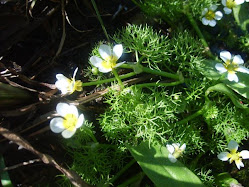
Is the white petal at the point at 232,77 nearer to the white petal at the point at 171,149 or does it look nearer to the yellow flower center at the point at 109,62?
the white petal at the point at 171,149

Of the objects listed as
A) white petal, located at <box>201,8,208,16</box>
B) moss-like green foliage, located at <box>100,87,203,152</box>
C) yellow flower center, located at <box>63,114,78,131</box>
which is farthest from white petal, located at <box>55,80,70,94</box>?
white petal, located at <box>201,8,208,16</box>

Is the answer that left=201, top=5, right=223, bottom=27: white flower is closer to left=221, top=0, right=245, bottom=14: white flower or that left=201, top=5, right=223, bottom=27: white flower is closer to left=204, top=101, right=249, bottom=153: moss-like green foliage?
left=221, top=0, right=245, bottom=14: white flower

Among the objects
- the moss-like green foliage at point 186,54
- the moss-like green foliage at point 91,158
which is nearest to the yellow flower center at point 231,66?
the moss-like green foliage at point 186,54

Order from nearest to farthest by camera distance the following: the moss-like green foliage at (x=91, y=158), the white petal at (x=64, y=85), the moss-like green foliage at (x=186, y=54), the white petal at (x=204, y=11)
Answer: the white petal at (x=64, y=85), the moss-like green foliage at (x=91, y=158), the moss-like green foliage at (x=186, y=54), the white petal at (x=204, y=11)

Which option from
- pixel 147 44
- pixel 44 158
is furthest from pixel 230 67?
pixel 44 158

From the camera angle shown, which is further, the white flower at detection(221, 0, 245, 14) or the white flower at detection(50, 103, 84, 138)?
the white flower at detection(221, 0, 245, 14)

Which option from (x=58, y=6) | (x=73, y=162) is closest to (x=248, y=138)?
(x=73, y=162)

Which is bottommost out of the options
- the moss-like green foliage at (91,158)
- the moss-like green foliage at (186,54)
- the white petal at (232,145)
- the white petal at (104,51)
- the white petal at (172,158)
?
the white petal at (232,145)
